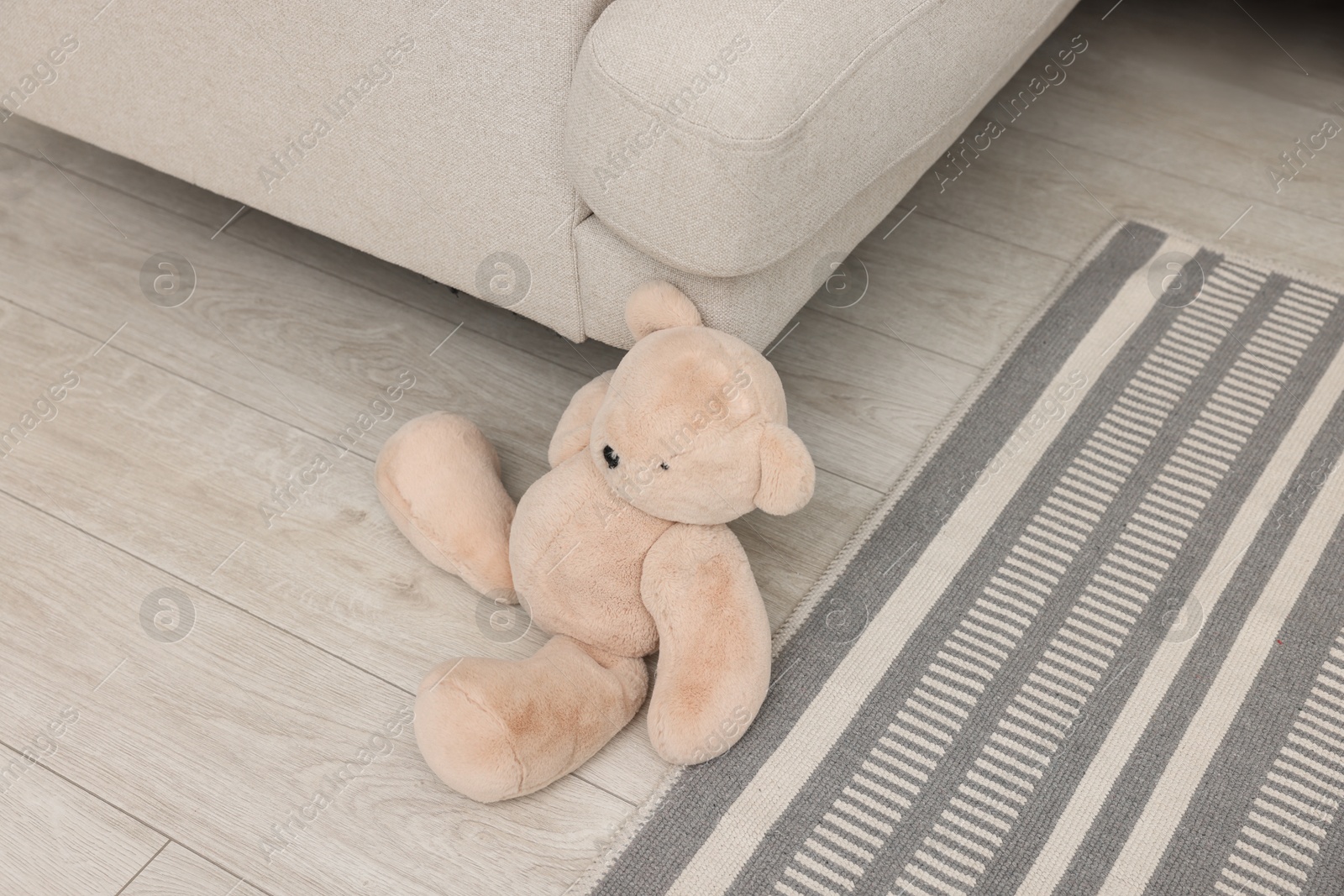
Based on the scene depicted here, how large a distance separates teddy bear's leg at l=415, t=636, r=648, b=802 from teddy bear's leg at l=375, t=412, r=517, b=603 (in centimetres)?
12

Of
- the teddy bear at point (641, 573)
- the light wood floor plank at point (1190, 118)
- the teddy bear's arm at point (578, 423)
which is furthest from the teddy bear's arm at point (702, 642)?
the light wood floor plank at point (1190, 118)

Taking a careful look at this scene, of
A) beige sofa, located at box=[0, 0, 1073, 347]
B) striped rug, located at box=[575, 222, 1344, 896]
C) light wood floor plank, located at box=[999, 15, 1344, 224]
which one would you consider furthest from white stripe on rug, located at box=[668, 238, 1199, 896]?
light wood floor plank, located at box=[999, 15, 1344, 224]

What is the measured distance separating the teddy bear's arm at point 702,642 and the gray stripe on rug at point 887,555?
0.09ft

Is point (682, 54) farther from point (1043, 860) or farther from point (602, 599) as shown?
point (1043, 860)

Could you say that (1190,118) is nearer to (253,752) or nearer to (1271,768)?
(1271,768)

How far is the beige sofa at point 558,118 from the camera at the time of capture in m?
0.83

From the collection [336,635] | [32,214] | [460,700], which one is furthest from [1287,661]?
[32,214]

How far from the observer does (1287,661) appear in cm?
94

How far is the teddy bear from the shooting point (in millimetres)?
843

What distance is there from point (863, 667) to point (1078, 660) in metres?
0.17

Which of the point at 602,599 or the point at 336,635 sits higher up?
the point at 602,599

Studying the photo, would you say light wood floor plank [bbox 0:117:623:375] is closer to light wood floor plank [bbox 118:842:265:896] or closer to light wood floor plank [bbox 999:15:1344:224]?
light wood floor plank [bbox 118:842:265:896]

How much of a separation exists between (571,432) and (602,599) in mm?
138

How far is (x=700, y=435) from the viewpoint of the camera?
854mm
